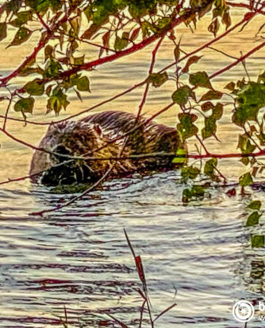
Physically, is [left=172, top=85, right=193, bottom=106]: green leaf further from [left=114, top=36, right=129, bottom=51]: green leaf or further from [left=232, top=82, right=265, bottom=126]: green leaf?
[left=114, top=36, right=129, bottom=51]: green leaf

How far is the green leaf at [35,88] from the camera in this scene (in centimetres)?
426

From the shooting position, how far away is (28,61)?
4.44m

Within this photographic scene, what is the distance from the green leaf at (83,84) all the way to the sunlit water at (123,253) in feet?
5.31

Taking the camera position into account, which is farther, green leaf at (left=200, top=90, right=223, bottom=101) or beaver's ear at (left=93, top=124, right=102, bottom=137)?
beaver's ear at (left=93, top=124, right=102, bottom=137)

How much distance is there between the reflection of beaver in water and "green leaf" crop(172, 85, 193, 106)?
4641 millimetres

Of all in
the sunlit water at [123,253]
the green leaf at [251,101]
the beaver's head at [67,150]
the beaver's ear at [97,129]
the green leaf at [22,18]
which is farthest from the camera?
the beaver's ear at [97,129]

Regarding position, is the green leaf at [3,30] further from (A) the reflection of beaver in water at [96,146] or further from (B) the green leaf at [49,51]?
(A) the reflection of beaver in water at [96,146]

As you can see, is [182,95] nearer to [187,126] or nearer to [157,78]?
[157,78]

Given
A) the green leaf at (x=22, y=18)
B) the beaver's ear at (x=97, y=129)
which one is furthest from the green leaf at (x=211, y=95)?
the beaver's ear at (x=97, y=129)

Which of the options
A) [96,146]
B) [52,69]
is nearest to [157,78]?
[52,69]

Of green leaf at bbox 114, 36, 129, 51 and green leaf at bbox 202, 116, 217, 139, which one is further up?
green leaf at bbox 114, 36, 129, 51

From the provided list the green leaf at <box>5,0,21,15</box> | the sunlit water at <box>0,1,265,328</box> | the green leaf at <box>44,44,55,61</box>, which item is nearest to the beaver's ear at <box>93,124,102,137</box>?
the sunlit water at <box>0,1,265,328</box>

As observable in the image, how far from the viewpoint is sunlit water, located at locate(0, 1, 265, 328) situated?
5.88m

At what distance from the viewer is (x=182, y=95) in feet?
13.8
